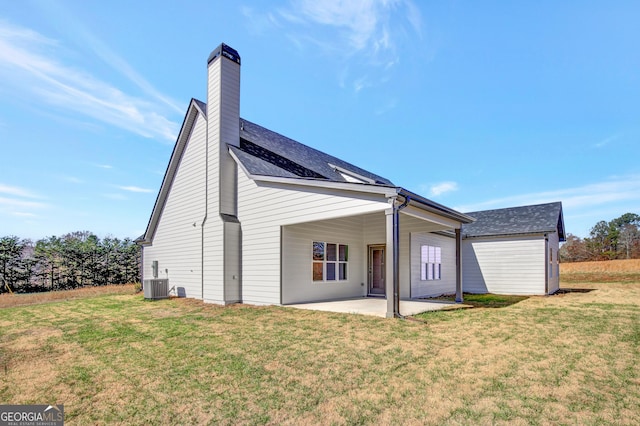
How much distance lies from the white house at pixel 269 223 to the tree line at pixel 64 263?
8.14 meters

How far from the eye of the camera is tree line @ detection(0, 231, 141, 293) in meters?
17.6

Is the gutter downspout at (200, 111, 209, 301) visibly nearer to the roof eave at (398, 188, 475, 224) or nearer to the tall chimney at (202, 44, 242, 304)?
the tall chimney at (202, 44, 242, 304)

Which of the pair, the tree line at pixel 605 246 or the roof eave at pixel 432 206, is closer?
the roof eave at pixel 432 206

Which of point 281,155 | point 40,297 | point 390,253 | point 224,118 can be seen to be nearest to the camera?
point 390,253

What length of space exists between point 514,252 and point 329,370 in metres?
14.9

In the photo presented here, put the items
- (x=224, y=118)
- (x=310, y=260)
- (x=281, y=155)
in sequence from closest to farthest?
(x=310, y=260)
(x=224, y=118)
(x=281, y=155)

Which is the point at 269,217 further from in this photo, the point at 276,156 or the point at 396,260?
the point at 396,260

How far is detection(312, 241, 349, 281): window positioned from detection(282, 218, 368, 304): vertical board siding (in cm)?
16

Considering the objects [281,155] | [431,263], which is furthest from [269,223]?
[431,263]

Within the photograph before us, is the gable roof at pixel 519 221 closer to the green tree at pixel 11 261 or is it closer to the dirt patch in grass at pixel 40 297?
the dirt patch in grass at pixel 40 297

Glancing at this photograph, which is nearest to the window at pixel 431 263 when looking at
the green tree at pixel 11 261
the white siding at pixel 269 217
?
the white siding at pixel 269 217

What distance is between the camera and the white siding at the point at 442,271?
44.5ft

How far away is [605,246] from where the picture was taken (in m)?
41.8

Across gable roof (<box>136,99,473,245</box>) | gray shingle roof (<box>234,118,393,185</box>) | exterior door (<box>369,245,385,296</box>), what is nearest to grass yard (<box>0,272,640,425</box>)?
gable roof (<box>136,99,473,245</box>)
